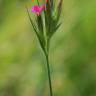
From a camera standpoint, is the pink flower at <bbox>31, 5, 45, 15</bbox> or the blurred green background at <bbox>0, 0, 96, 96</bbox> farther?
the blurred green background at <bbox>0, 0, 96, 96</bbox>

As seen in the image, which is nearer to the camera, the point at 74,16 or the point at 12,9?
the point at 74,16

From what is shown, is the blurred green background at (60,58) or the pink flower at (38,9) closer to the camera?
the pink flower at (38,9)

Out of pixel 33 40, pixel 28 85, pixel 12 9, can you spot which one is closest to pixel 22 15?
pixel 12 9

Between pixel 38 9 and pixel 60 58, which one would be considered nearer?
pixel 38 9

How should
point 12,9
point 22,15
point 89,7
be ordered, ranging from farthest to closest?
1. point 12,9
2. point 22,15
3. point 89,7

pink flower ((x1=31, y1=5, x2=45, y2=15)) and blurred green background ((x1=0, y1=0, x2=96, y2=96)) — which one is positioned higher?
pink flower ((x1=31, y1=5, x2=45, y2=15))

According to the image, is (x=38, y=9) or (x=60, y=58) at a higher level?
(x=38, y=9)

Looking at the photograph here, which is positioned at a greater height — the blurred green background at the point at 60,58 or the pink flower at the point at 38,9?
the pink flower at the point at 38,9

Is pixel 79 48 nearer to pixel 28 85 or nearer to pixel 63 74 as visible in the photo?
pixel 63 74
